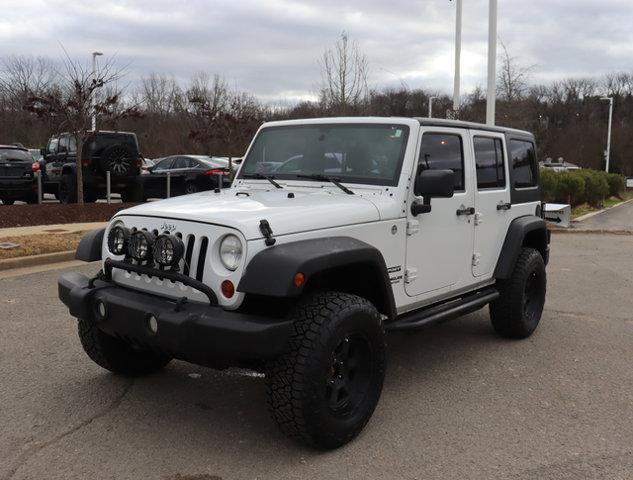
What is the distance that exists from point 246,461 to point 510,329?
299 cm

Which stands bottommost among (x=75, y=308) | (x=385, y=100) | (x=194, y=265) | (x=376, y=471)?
(x=376, y=471)

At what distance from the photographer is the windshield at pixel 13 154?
15.2m

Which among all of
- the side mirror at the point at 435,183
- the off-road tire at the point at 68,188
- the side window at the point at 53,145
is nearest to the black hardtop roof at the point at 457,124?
the side mirror at the point at 435,183

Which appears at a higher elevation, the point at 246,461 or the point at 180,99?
the point at 180,99

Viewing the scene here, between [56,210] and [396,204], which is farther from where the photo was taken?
[56,210]

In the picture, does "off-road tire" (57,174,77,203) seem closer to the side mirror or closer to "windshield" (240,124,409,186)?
"windshield" (240,124,409,186)

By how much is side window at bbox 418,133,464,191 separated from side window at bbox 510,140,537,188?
97 centimetres

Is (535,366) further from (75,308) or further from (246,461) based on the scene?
(75,308)

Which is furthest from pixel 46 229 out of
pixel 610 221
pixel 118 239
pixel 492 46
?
pixel 610 221

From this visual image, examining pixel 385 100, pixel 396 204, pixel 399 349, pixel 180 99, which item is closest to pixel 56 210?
pixel 399 349

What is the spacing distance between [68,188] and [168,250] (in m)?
13.7

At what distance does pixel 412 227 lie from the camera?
13.2 ft

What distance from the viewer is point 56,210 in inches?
517

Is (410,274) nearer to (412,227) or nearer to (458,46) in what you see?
(412,227)
